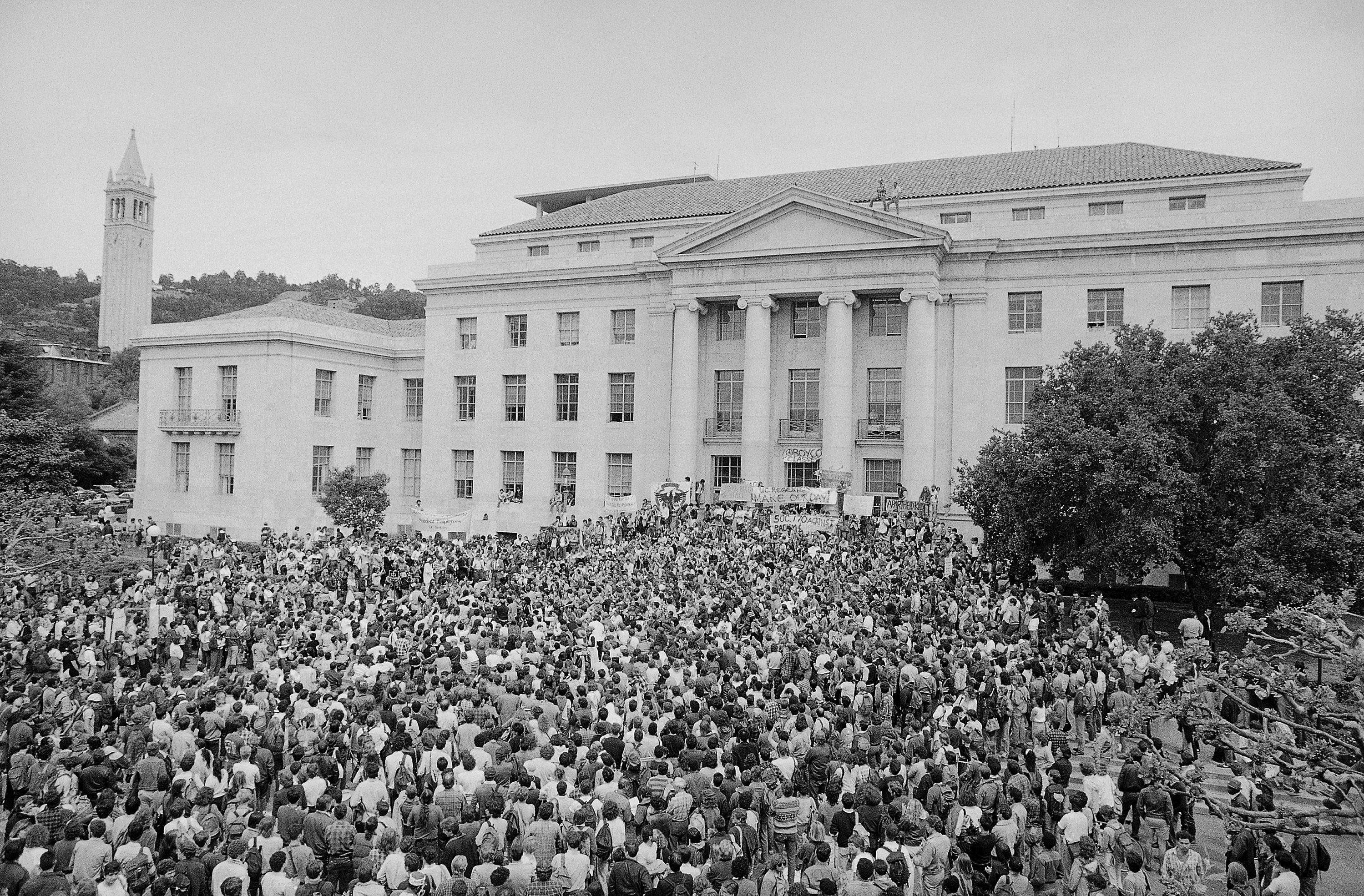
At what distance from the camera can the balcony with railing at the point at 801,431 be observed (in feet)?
147

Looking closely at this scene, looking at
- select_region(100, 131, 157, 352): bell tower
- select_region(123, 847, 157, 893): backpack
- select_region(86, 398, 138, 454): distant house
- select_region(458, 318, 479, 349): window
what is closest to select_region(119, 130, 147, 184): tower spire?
select_region(100, 131, 157, 352): bell tower

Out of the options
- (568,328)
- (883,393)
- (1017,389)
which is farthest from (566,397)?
(1017,389)

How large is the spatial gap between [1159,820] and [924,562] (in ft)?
59.4

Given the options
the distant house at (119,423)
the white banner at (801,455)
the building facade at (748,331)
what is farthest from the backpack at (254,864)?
the distant house at (119,423)

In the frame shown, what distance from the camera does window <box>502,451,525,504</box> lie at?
2013 inches

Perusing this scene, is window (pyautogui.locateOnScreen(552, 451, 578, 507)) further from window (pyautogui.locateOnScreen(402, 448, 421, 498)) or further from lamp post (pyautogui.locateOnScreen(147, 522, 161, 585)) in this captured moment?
lamp post (pyautogui.locateOnScreen(147, 522, 161, 585))

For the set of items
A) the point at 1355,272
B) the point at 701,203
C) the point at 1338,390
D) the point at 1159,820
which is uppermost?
the point at 701,203

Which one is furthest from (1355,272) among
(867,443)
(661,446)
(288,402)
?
(288,402)

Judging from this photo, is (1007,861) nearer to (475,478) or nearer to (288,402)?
(475,478)

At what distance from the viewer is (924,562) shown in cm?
3064

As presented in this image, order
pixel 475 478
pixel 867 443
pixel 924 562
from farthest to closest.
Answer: pixel 475 478 < pixel 867 443 < pixel 924 562

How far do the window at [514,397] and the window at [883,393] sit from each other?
1808 centimetres

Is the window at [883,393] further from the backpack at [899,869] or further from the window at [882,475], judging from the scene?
the backpack at [899,869]

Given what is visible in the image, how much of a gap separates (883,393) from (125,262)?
12224 centimetres
